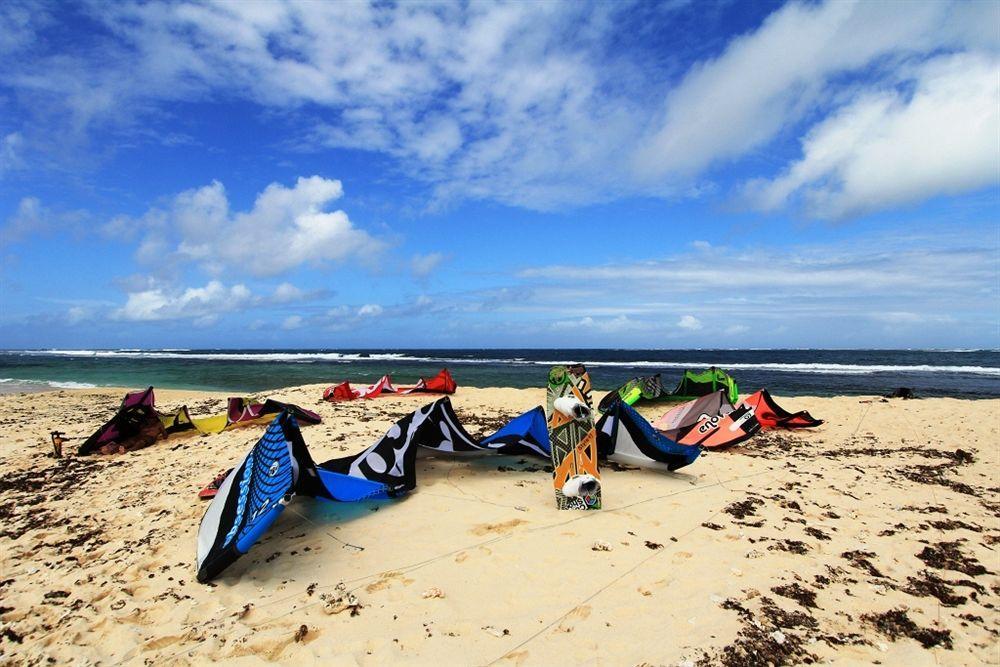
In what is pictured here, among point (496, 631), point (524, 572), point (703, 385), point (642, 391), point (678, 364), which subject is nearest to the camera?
point (496, 631)

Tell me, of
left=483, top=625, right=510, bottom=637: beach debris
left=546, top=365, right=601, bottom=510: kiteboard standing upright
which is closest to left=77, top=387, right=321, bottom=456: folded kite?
left=546, top=365, right=601, bottom=510: kiteboard standing upright

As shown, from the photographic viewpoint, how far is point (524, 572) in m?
3.89

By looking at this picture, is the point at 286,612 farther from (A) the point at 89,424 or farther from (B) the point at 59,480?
(A) the point at 89,424

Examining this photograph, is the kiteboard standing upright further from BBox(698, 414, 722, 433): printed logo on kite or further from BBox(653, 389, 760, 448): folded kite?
BBox(698, 414, 722, 433): printed logo on kite

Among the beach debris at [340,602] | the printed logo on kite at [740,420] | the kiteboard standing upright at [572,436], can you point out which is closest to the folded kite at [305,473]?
the beach debris at [340,602]

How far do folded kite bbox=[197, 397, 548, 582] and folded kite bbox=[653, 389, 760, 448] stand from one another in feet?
10.3

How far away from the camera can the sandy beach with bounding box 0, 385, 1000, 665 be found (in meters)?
3.10

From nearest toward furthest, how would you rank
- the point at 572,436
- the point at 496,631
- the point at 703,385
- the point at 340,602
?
the point at 496,631 < the point at 340,602 < the point at 572,436 < the point at 703,385

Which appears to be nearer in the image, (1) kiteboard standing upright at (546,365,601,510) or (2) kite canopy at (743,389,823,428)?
(1) kiteboard standing upright at (546,365,601,510)

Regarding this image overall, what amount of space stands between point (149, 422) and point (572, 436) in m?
7.65

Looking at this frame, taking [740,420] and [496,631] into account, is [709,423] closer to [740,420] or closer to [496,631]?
[740,420]

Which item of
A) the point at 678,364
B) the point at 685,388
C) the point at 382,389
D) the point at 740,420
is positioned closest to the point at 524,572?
the point at 740,420

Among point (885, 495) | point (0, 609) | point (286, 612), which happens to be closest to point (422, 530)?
point (286, 612)

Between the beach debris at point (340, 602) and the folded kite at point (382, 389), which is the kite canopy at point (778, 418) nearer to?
the folded kite at point (382, 389)
